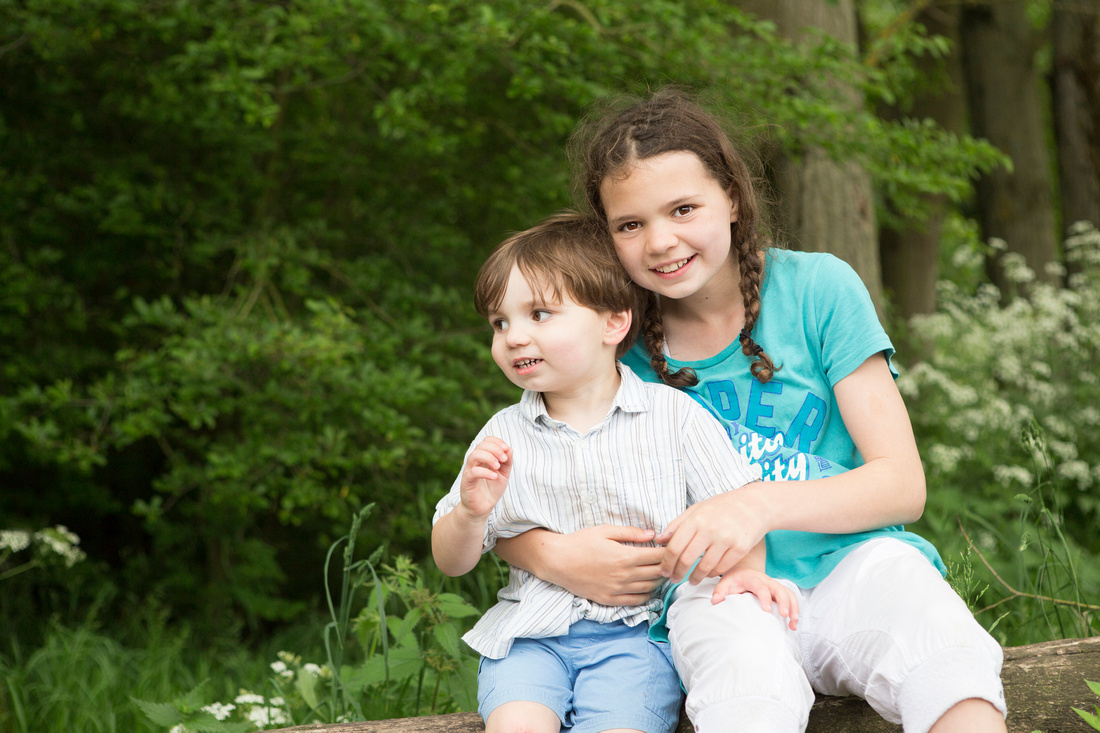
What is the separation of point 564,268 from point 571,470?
390mm

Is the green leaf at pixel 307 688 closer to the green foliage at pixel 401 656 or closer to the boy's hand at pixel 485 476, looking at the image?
the green foliage at pixel 401 656

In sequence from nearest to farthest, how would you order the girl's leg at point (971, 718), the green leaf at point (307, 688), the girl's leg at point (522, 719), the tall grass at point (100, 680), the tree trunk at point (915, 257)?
the girl's leg at point (971, 718), the girl's leg at point (522, 719), the green leaf at point (307, 688), the tall grass at point (100, 680), the tree trunk at point (915, 257)

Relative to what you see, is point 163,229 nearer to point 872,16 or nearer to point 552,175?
point 552,175

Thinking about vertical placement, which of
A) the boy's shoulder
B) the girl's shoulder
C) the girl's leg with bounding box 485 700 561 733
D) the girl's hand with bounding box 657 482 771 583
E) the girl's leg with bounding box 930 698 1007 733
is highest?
the girl's shoulder

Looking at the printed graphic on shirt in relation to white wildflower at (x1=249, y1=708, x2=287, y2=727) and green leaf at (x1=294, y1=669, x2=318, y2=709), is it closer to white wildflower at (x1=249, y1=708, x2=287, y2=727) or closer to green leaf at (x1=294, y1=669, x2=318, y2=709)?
green leaf at (x1=294, y1=669, x2=318, y2=709)

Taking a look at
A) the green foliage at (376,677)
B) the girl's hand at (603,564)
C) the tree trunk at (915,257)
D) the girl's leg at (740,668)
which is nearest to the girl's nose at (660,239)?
the girl's hand at (603,564)

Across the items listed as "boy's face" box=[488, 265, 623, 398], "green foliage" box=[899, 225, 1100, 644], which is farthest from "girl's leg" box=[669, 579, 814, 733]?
"green foliage" box=[899, 225, 1100, 644]

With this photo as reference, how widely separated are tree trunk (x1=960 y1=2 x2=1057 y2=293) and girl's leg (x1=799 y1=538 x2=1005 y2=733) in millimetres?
6228

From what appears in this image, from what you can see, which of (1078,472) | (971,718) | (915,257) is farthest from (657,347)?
(915,257)

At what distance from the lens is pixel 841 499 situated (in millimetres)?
1588

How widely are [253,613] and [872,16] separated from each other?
7878mm

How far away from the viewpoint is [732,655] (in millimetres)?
1386

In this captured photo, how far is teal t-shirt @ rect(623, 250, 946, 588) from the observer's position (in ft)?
5.71

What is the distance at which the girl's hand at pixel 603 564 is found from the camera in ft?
5.30
